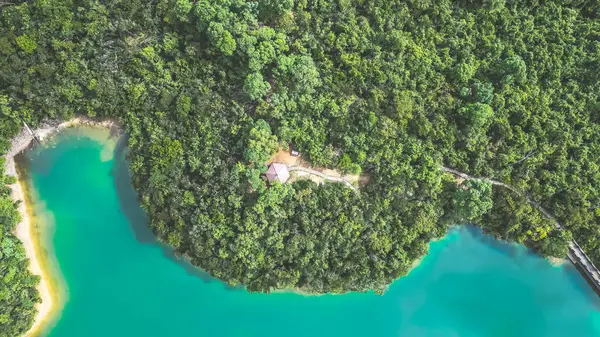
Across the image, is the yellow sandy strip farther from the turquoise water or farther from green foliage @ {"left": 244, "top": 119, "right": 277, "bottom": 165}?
green foliage @ {"left": 244, "top": 119, "right": 277, "bottom": 165}

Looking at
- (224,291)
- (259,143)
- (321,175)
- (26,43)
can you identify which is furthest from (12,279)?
(321,175)

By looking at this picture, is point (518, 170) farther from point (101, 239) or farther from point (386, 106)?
point (101, 239)

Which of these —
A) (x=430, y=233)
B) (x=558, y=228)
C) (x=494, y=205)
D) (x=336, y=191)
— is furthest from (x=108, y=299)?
(x=558, y=228)

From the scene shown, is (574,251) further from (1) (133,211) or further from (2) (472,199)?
(1) (133,211)

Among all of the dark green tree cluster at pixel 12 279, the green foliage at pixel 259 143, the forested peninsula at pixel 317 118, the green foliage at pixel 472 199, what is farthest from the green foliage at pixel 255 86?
the dark green tree cluster at pixel 12 279

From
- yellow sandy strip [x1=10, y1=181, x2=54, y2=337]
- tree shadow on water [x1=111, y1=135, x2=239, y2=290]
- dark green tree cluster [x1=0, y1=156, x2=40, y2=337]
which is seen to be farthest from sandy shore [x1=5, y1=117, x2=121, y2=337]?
tree shadow on water [x1=111, y1=135, x2=239, y2=290]

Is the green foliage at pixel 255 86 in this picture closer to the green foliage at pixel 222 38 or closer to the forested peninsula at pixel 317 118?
the forested peninsula at pixel 317 118

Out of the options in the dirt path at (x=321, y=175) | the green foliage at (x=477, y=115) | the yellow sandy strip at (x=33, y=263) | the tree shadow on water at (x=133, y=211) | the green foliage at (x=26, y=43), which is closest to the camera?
the green foliage at (x=26, y=43)
